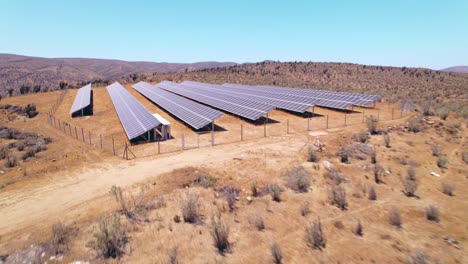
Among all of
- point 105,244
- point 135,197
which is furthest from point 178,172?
point 105,244

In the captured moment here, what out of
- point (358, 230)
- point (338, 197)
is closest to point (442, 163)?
point (338, 197)

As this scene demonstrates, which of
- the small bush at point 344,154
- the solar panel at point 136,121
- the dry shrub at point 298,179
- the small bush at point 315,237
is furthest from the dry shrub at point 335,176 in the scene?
the solar panel at point 136,121

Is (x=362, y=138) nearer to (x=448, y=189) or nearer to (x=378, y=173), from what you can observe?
(x=378, y=173)

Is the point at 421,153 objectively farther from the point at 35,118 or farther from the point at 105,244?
the point at 35,118

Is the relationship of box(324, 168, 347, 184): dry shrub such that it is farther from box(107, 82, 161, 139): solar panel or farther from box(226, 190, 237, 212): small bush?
box(107, 82, 161, 139): solar panel

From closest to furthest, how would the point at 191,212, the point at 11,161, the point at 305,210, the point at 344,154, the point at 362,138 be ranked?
1. the point at 191,212
2. the point at 305,210
3. the point at 344,154
4. the point at 11,161
5. the point at 362,138

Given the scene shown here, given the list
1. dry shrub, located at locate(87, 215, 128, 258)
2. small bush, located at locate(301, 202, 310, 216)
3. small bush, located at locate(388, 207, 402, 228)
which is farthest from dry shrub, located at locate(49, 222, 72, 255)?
small bush, located at locate(388, 207, 402, 228)
